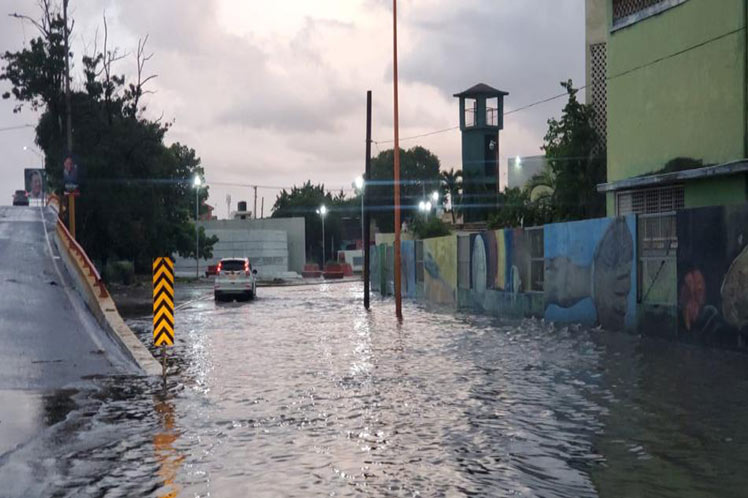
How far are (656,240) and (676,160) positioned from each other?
3378 millimetres

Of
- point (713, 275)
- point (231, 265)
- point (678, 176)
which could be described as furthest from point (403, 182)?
point (713, 275)

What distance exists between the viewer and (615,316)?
21203 millimetres

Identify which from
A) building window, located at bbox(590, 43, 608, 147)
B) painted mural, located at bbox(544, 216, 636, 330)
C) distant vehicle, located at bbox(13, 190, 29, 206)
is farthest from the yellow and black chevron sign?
distant vehicle, located at bbox(13, 190, 29, 206)

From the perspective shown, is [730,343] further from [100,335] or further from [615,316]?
[100,335]

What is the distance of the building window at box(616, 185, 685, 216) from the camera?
22891 millimetres

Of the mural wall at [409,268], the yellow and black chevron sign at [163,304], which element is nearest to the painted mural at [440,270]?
the mural wall at [409,268]

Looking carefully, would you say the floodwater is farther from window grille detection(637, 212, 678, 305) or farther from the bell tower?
the bell tower

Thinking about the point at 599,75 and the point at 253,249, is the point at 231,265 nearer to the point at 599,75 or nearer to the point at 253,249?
the point at 599,75

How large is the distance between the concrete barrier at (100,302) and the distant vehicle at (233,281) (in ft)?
24.2

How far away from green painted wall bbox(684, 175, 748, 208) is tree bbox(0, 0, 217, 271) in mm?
38204

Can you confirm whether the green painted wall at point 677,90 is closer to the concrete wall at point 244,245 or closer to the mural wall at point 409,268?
the mural wall at point 409,268

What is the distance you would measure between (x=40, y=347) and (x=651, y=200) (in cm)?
1482

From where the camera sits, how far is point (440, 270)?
125ft

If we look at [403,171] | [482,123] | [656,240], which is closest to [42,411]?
[656,240]
